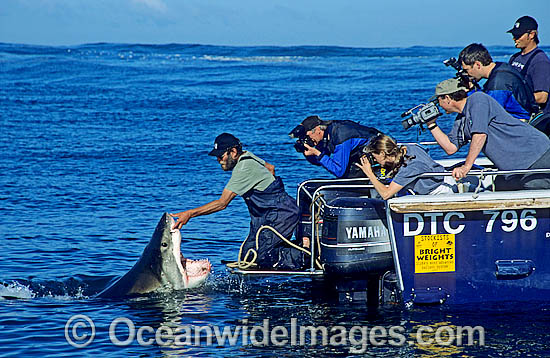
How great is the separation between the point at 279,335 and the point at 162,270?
6.06 feet

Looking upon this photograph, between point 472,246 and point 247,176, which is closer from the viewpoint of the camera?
point 472,246

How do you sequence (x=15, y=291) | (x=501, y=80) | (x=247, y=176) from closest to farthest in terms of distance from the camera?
(x=501, y=80), (x=247, y=176), (x=15, y=291)

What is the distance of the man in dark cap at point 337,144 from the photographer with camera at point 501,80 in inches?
49.8

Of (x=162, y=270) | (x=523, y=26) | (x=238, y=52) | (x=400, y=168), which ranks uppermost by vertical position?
(x=238, y=52)

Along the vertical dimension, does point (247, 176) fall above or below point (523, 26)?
below

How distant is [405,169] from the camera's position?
7.52 meters

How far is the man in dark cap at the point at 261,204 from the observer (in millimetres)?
8688

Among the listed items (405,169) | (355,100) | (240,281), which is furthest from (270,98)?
(405,169)

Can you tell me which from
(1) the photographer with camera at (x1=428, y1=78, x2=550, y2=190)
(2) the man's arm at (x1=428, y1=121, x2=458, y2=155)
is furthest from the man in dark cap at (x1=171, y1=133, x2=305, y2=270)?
(1) the photographer with camera at (x1=428, y1=78, x2=550, y2=190)

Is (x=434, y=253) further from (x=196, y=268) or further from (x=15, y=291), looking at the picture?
(x=15, y=291)

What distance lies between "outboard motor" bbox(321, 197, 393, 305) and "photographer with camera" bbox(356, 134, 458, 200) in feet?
1.08

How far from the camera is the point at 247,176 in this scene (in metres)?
8.73

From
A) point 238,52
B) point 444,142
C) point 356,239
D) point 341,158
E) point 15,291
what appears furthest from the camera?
point 238,52

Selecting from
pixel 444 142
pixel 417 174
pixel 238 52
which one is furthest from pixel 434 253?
pixel 238 52
